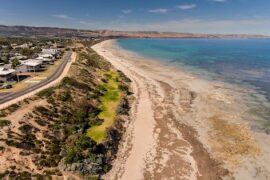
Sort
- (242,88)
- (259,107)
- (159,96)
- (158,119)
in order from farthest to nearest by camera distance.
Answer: (242,88) → (159,96) → (259,107) → (158,119)

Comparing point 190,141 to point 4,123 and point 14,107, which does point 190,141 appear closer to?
point 4,123

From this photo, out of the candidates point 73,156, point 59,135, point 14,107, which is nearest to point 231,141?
point 73,156

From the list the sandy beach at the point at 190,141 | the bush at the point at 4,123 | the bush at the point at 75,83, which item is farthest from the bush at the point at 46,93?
the sandy beach at the point at 190,141

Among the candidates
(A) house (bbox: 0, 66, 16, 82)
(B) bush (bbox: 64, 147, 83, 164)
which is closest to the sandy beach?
(B) bush (bbox: 64, 147, 83, 164)

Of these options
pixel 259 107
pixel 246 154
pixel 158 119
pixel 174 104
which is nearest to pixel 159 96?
pixel 174 104

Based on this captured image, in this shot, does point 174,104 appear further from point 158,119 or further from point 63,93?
point 63,93

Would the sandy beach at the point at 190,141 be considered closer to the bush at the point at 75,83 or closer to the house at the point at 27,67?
the bush at the point at 75,83

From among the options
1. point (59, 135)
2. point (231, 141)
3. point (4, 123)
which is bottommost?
point (231, 141)
